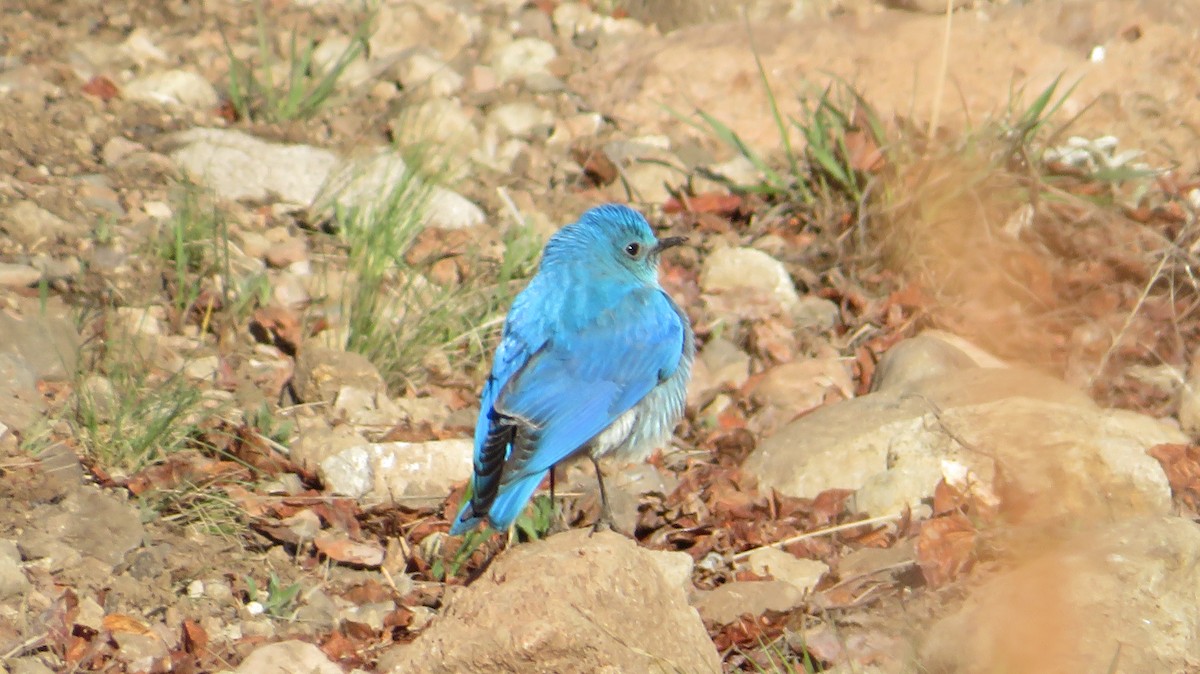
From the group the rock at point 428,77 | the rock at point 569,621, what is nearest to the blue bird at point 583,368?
the rock at point 569,621

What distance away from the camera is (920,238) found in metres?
5.80

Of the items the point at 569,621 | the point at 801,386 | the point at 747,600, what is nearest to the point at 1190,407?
the point at 801,386

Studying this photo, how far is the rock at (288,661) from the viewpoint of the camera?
11.6 feet

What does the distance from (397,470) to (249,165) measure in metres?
1.95

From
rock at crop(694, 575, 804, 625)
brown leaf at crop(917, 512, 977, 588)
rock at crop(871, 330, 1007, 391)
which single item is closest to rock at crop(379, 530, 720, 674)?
rock at crop(694, 575, 804, 625)

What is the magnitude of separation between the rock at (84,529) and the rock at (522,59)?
11.6 ft

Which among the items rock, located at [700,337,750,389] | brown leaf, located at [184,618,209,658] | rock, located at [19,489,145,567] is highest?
rock, located at [19,489,145,567]

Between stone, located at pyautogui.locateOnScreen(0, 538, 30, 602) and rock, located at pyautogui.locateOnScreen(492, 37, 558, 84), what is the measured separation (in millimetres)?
3901

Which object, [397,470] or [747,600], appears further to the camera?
[397,470]

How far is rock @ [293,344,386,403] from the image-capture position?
488cm

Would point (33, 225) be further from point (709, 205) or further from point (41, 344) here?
point (709, 205)

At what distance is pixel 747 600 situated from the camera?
3953 millimetres

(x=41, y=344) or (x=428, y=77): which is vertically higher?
(x=428, y=77)

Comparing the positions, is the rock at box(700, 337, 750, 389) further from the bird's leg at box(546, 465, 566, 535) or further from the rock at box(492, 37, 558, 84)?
the rock at box(492, 37, 558, 84)
